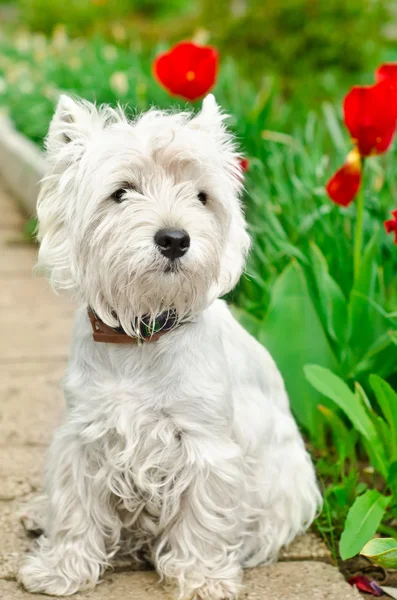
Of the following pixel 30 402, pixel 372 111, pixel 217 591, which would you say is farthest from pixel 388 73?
pixel 30 402

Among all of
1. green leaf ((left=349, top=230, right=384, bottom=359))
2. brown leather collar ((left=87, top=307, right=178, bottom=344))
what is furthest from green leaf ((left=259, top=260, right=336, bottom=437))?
brown leather collar ((left=87, top=307, right=178, bottom=344))

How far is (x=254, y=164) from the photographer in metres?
4.48

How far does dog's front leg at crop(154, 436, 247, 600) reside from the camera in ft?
8.13

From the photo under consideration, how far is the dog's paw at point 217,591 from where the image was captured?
2.54 metres

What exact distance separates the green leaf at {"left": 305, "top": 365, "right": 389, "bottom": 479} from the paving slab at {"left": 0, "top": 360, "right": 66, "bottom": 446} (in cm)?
97

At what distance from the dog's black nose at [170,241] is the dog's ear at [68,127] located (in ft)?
1.13

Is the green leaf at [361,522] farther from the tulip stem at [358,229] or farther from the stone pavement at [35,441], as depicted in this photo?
the tulip stem at [358,229]

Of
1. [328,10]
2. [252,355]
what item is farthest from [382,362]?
[328,10]

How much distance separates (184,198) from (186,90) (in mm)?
1701

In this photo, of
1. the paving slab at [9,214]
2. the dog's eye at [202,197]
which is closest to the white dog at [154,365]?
the dog's eye at [202,197]

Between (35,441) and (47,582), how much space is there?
957 mm

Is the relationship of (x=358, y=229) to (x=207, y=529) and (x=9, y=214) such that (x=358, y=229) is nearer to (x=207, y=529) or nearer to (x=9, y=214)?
(x=207, y=529)

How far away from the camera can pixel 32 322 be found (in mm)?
4867

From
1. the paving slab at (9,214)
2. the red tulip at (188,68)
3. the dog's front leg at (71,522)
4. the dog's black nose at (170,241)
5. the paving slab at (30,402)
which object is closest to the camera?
the dog's black nose at (170,241)
